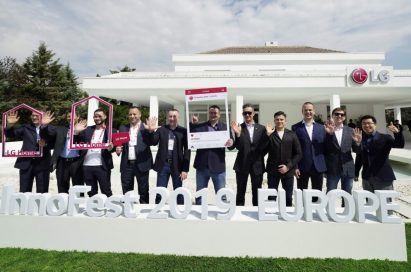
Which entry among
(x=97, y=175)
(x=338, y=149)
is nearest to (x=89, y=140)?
(x=97, y=175)

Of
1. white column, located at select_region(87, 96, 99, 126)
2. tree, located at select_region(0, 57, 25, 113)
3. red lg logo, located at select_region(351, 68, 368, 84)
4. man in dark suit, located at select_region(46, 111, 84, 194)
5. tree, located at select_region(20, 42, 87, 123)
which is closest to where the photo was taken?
man in dark suit, located at select_region(46, 111, 84, 194)

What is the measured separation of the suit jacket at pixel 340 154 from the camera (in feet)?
11.6

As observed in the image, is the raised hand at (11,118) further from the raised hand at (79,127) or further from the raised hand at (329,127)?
the raised hand at (329,127)

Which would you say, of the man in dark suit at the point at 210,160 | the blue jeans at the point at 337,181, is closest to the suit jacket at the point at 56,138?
the man in dark suit at the point at 210,160

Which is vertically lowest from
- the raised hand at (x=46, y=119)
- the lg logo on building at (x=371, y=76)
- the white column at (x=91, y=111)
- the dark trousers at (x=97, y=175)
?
the dark trousers at (x=97, y=175)

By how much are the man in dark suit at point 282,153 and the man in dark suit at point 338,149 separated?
0.51 meters

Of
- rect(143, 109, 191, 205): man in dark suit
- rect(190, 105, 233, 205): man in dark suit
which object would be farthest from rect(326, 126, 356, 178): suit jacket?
rect(143, 109, 191, 205): man in dark suit

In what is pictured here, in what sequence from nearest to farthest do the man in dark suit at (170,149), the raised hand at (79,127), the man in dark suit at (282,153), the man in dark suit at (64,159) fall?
the man in dark suit at (282,153) < the raised hand at (79,127) < the man in dark suit at (170,149) < the man in dark suit at (64,159)

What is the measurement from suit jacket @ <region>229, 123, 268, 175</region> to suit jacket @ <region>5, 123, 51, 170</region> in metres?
2.96

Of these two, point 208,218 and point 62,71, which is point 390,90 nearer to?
point 208,218

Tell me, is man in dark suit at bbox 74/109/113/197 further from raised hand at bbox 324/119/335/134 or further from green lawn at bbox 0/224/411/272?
raised hand at bbox 324/119/335/134

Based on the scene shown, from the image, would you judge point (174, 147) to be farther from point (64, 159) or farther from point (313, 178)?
point (313, 178)

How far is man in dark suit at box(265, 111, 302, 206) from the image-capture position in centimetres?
341

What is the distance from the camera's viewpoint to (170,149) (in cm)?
369
